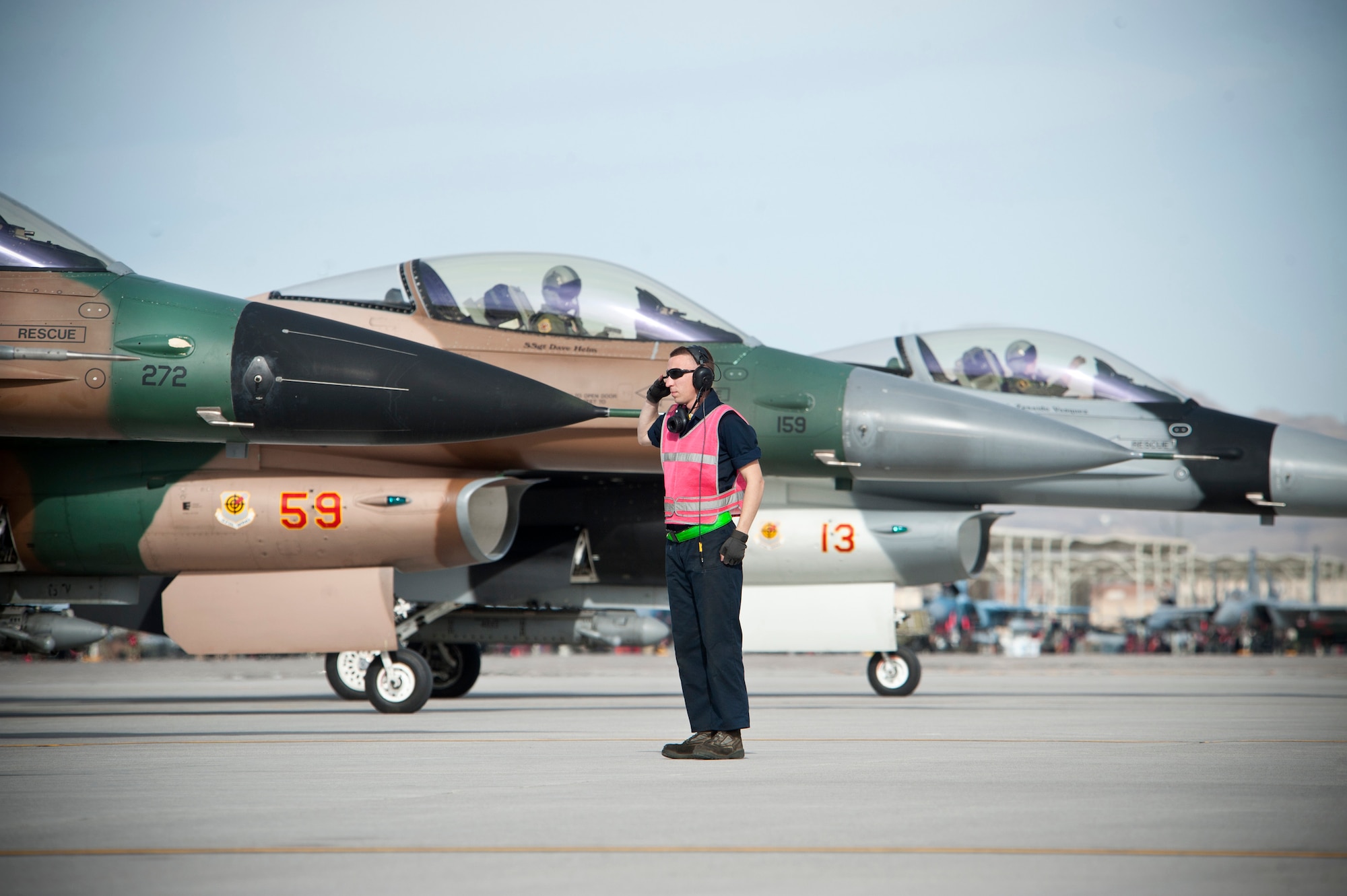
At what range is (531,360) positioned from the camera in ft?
33.8

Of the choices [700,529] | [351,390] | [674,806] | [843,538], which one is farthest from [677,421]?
[843,538]

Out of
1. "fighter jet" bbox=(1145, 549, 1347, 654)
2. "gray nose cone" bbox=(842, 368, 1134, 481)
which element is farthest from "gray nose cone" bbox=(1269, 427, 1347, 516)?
"fighter jet" bbox=(1145, 549, 1347, 654)

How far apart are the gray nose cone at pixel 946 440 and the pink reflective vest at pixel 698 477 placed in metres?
4.07

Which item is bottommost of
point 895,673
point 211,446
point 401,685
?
point 895,673

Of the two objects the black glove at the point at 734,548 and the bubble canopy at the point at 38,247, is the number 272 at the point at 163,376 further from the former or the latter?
the black glove at the point at 734,548

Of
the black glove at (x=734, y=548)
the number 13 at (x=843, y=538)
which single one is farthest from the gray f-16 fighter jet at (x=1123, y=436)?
the black glove at (x=734, y=548)

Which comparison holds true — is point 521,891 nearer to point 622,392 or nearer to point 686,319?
point 622,392

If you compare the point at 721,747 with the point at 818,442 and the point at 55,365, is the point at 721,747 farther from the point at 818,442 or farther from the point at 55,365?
the point at 55,365

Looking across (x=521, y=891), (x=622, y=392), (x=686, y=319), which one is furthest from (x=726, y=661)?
(x=686, y=319)

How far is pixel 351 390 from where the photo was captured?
8539 mm

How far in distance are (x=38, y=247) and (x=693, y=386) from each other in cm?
534

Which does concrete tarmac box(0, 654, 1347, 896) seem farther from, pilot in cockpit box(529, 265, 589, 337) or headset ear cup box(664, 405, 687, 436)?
pilot in cockpit box(529, 265, 589, 337)

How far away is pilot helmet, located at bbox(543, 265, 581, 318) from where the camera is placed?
1056 cm

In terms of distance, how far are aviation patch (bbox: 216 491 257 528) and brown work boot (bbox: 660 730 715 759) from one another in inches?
206
